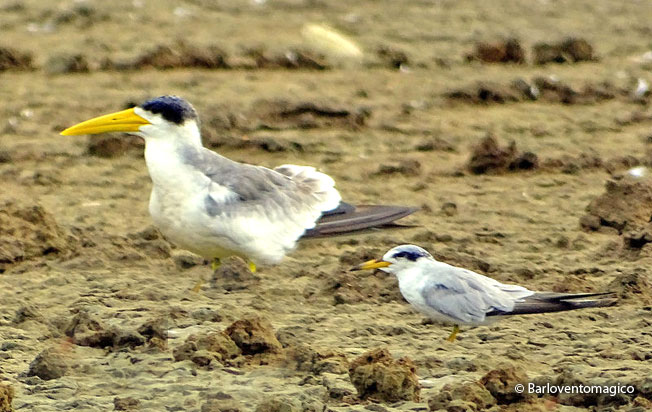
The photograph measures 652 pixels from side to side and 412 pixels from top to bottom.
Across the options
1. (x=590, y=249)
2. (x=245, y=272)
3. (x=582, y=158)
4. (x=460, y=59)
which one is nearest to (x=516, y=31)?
(x=460, y=59)

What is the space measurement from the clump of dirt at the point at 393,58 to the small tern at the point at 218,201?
4974 mm

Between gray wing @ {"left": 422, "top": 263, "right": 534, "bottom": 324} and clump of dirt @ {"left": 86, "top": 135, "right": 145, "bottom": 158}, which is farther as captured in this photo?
clump of dirt @ {"left": 86, "top": 135, "right": 145, "bottom": 158}

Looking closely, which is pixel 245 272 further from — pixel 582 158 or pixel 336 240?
pixel 582 158

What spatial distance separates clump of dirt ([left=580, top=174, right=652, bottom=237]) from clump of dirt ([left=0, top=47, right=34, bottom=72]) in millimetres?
5352

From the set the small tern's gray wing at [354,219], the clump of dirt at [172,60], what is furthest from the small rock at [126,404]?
the clump of dirt at [172,60]

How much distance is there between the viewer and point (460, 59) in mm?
12875

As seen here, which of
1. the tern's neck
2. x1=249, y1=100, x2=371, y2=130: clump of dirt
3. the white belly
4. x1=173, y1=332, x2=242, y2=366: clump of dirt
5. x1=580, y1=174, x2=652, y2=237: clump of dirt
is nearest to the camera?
x1=173, y1=332, x2=242, y2=366: clump of dirt

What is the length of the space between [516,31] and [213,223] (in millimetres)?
7664

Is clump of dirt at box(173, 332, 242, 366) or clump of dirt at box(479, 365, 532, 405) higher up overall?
clump of dirt at box(479, 365, 532, 405)

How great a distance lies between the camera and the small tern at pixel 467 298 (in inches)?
248

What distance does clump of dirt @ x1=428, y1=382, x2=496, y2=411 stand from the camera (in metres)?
5.41

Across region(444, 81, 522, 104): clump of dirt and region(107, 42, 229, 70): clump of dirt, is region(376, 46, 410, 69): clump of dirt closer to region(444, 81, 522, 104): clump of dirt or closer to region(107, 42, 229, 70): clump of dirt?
region(444, 81, 522, 104): clump of dirt

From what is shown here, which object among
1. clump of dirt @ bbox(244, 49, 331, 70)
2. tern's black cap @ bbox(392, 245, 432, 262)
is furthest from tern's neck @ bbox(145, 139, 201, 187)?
clump of dirt @ bbox(244, 49, 331, 70)

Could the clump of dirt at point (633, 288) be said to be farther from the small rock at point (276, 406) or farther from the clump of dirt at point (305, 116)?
the clump of dirt at point (305, 116)
